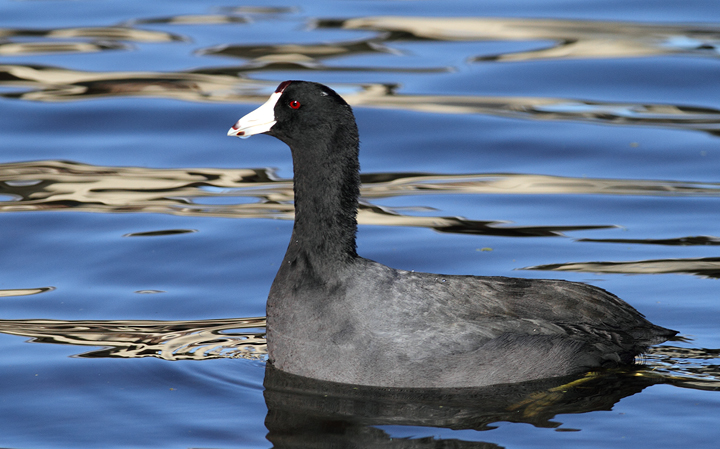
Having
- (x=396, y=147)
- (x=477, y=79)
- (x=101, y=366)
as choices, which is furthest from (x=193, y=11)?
(x=101, y=366)

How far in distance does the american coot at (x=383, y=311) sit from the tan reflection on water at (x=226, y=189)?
310 centimetres

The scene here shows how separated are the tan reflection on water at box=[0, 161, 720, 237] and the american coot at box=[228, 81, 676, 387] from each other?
122 inches

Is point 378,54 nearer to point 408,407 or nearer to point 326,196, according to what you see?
point 326,196

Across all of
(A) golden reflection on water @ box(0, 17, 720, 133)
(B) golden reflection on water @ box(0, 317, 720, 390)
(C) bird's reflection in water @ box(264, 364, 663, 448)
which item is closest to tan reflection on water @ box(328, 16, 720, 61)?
(A) golden reflection on water @ box(0, 17, 720, 133)

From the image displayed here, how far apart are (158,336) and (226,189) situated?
3692mm

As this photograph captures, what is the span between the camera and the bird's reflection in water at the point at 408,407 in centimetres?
542

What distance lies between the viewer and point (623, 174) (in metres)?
10.6

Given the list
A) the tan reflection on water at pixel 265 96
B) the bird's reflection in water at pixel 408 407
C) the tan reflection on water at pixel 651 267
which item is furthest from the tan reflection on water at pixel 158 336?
the tan reflection on water at pixel 265 96

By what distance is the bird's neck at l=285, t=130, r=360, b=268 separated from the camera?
19.9 ft

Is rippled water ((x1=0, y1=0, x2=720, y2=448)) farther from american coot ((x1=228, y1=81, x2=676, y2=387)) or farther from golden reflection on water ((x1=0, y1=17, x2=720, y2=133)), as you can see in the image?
american coot ((x1=228, y1=81, x2=676, y2=387))

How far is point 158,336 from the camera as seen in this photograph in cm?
679

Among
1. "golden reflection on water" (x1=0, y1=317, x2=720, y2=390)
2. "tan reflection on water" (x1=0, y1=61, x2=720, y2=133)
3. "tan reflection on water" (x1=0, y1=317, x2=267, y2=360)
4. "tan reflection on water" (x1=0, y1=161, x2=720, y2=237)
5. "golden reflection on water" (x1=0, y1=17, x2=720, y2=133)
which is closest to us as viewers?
"golden reflection on water" (x1=0, y1=317, x2=720, y2=390)

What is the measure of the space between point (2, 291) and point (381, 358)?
11.0ft

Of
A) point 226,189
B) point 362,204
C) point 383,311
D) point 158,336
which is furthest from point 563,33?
point 383,311
